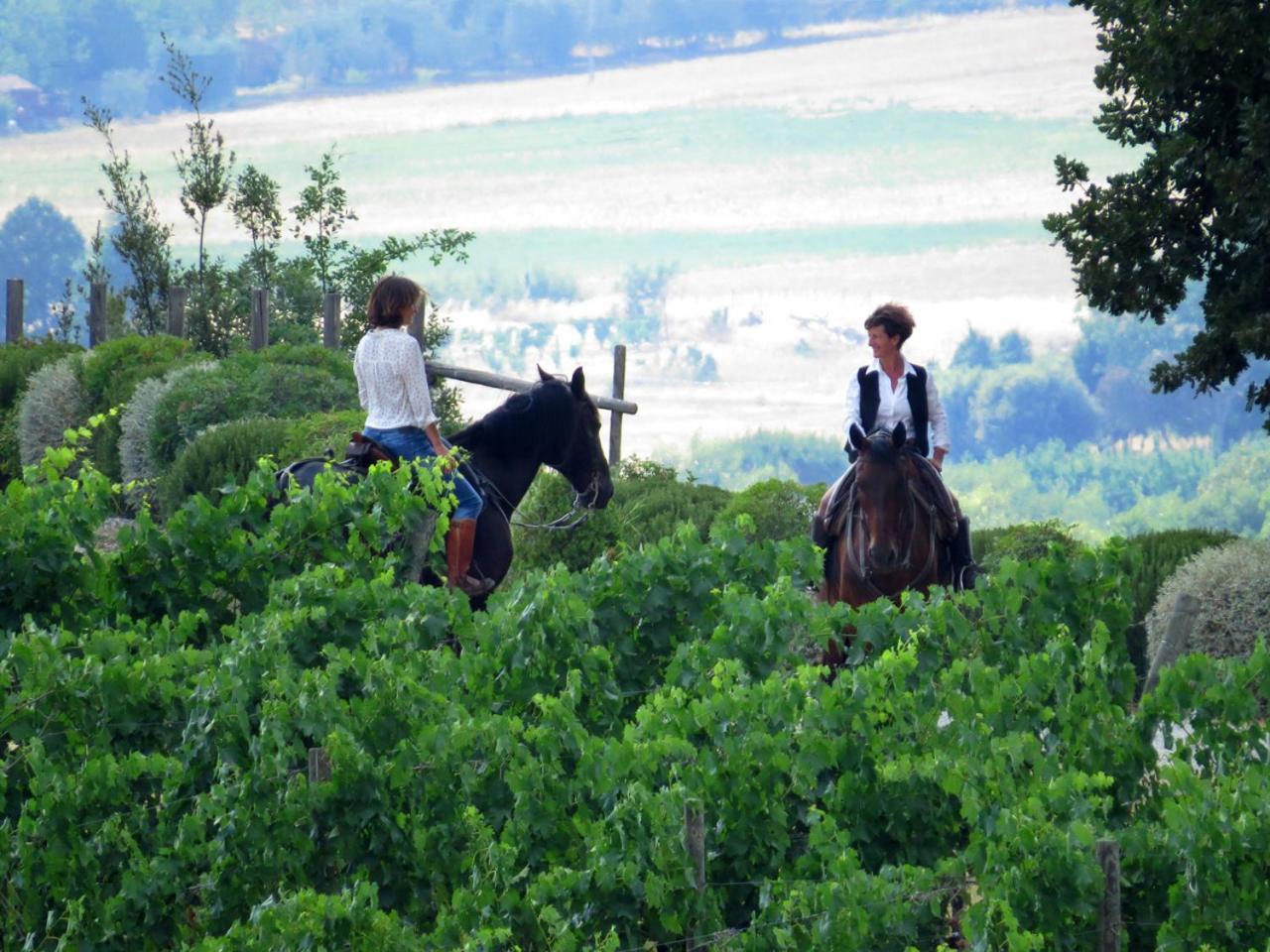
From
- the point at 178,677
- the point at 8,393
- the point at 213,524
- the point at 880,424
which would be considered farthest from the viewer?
the point at 8,393

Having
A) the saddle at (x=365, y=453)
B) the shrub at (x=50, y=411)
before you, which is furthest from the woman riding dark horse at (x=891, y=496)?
the shrub at (x=50, y=411)

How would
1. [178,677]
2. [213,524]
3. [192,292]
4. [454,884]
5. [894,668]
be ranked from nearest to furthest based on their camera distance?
[454,884] < [894,668] < [178,677] < [213,524] < [192,292]

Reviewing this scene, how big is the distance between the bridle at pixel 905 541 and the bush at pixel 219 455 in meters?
9.77

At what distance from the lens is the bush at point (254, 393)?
2214 centimetres

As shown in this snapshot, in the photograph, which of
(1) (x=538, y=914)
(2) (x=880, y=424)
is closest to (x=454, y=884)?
(1) (x=538, y=914)

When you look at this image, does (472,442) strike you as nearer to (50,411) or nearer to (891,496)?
(891,496)

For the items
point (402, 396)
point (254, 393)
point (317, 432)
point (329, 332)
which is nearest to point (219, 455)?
point (254, 393)

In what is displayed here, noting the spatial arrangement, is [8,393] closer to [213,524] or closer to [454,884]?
[213,524]

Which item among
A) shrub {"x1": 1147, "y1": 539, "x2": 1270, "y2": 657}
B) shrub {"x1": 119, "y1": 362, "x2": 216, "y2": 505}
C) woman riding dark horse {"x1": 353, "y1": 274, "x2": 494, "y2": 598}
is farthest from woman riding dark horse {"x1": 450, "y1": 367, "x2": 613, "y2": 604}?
shrub {"x1": 119, "y1": 362, "x2": 216, "y2": 505}

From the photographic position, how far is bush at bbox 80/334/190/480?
25719mm

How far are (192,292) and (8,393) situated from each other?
4.12m

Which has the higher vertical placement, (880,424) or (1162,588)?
(880,424)

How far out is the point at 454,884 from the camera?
6.49 meters

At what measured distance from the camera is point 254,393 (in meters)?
22.3
